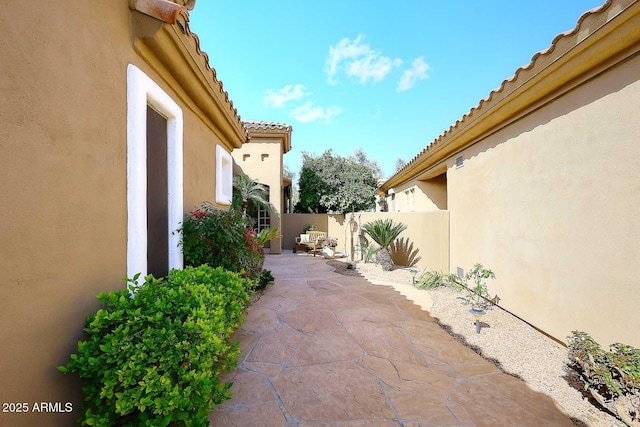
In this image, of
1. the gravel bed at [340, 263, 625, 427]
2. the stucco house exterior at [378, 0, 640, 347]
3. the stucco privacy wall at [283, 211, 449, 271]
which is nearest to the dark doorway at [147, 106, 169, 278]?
the gravel bed at [340, 263, 625, 427]

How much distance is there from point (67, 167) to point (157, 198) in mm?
2371

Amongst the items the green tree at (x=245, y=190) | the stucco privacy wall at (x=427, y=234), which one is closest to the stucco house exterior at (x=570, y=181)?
the stucco privacy wall at (x=427, y=234)

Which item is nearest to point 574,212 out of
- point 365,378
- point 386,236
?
point 365,378

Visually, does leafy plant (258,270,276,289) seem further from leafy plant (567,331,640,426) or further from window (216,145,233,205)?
leafy plant (567,331,640,426)

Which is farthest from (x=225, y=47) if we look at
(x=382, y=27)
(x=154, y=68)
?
(x=382, y=27)

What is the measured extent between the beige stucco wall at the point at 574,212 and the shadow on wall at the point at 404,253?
392 cm

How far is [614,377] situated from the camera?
2.44 metres

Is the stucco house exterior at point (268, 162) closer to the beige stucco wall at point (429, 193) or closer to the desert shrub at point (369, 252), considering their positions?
the desert shrub at point (369, 252)

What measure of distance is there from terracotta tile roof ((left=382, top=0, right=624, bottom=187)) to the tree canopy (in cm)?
1034

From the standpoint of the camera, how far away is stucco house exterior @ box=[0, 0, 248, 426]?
4.72 ft

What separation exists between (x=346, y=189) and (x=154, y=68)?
14250 mm

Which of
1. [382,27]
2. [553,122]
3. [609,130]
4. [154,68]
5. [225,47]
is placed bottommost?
[609,130]

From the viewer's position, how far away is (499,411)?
2.46 m

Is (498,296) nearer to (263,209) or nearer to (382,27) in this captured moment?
(382,27)
